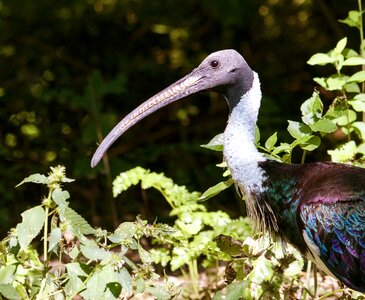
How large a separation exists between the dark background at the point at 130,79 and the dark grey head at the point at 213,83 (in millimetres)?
2279

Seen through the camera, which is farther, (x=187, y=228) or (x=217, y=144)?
(x=187, y=228)

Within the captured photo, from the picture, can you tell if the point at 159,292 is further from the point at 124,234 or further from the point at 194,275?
the point at 194,275

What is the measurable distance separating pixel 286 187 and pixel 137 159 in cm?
352

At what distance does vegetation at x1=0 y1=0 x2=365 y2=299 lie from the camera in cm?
364

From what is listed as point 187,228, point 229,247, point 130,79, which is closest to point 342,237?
point 229,247

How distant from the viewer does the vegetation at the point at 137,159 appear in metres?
3.64

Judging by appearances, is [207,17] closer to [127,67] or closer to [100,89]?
[127,67]

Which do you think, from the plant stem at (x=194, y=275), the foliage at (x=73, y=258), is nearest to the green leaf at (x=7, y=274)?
the foliage at (x=73, y=258)

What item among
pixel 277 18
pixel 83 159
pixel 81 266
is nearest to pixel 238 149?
pixel 81 266

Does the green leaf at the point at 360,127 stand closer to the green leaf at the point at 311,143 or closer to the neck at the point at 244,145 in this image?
the green leaf at the point at 311,143

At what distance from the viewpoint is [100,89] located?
7105 mm

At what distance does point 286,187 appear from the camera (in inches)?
159

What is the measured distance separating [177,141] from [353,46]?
1.87 m

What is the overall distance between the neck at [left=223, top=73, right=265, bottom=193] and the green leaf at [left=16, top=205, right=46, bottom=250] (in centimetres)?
103
